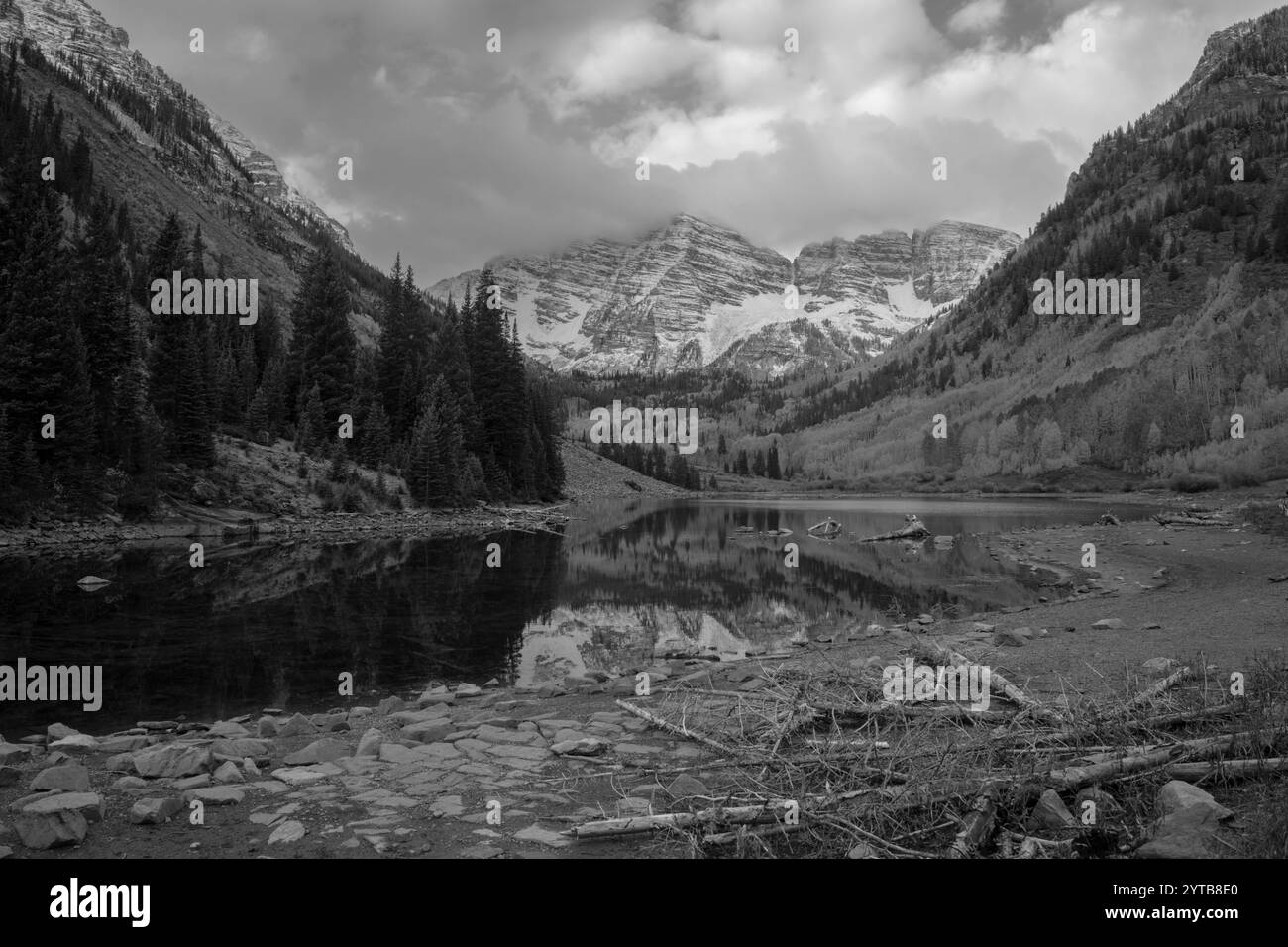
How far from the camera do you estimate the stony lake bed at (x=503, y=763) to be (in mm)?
5273

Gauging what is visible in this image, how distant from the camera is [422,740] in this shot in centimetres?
861

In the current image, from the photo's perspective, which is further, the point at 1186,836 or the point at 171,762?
the point at 171,762

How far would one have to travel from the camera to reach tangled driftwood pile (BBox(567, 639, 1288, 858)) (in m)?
4.99

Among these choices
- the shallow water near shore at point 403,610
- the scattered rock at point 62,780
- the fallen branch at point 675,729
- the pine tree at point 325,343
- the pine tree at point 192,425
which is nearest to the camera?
the scattered rock at point 62,780

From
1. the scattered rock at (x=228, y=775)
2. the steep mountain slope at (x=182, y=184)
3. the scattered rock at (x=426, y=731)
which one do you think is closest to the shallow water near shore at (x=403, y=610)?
the scattered rock at (x=426, y=731)

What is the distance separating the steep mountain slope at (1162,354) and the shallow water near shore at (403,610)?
58.9 meters

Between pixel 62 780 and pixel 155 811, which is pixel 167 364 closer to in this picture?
pixel 62 780

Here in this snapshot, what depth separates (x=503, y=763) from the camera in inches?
298

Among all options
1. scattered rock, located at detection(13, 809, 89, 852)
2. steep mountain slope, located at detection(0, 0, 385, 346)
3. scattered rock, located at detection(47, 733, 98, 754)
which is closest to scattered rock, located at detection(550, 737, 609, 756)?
scattered rock, located at detection(13, 809, 89, 852)

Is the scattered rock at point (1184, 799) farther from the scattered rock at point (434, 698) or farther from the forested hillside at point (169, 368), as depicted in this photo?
the forested hillside at point (169, 368)

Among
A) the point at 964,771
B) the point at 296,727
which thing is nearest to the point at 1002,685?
the point at 964,771

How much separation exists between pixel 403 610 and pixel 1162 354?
137m
